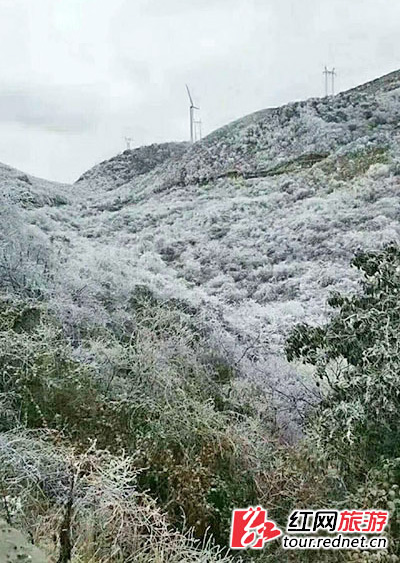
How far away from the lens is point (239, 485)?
5.55m

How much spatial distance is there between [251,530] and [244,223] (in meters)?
15.8

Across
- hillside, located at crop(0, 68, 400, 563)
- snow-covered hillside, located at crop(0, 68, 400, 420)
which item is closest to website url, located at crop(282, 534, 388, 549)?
hillside, located at crop(0, 68, 400, 563)

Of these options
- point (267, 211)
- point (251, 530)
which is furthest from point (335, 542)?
point (267, 211)

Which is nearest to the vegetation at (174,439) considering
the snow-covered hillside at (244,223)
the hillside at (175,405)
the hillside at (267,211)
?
the hillside at (175,405)

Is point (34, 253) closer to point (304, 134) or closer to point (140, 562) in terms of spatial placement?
point (140, 562)

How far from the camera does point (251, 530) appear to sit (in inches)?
195

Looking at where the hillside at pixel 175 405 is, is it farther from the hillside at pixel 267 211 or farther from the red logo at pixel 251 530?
the hillside at pixel 267 211

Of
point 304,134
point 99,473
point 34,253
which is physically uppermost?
point 304,134

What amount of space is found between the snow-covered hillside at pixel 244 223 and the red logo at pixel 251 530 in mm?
2770

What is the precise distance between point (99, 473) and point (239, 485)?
138 cm

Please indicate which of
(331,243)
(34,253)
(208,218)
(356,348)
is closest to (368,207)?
(331,243)

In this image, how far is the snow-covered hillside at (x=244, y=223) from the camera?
9.15 meters

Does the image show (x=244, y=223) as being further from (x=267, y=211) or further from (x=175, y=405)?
(x=175, y=405)

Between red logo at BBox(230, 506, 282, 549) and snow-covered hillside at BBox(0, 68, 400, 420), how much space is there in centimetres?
277
